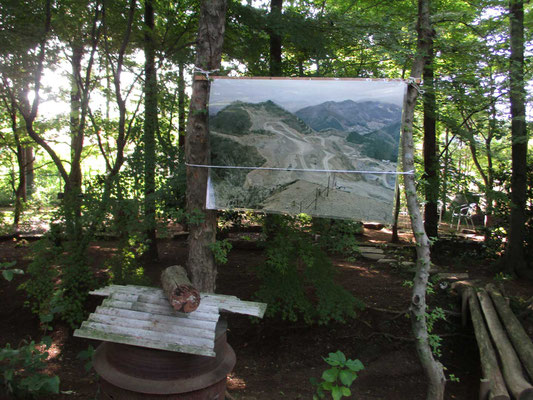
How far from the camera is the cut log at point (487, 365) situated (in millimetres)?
4211

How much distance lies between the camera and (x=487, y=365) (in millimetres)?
4691

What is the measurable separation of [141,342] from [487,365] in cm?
408

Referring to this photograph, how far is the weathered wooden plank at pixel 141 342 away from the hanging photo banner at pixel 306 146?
1840mm

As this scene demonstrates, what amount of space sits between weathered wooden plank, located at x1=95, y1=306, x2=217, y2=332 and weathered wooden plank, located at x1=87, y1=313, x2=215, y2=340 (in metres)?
0.02

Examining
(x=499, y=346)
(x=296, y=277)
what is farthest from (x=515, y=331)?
(x=296, y=277)

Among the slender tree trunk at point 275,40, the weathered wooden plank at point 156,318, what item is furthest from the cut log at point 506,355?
the slender tree trunk at point 275,40

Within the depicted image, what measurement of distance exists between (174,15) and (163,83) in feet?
7.93

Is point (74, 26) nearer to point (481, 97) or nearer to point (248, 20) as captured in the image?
point (248, 20)

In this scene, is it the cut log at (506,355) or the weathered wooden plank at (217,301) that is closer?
the weathered wooden plank at (217,301)

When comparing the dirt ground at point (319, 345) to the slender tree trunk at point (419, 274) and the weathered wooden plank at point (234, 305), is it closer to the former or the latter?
the slender tree trunk at point (419, 274)

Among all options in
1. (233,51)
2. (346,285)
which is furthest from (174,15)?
(346,285)

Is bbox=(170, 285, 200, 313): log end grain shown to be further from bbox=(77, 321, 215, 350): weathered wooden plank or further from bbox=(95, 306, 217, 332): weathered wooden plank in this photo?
bbox=(77, 321, 215, 350): weathered wooden plank

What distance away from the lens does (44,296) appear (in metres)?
5.99

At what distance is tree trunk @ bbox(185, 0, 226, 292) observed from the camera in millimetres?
4598
